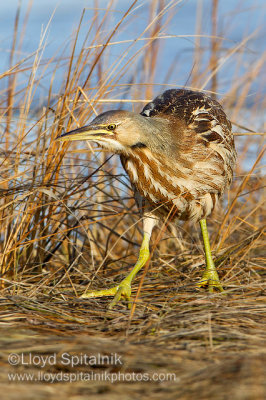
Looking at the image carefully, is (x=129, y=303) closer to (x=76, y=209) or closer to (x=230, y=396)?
(x=76, y=209)

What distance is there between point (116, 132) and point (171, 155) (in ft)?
1.20

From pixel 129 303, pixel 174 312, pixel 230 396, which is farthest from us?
pixel 129 303

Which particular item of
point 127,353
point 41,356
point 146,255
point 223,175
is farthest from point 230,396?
point 223,175

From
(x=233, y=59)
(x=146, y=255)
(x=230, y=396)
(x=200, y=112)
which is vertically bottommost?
(x=230, y=396)

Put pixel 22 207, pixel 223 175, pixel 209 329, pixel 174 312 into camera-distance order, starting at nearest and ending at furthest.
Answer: pixel 209 329
pixel 174 312
pixel 22 207
pixel 223 175

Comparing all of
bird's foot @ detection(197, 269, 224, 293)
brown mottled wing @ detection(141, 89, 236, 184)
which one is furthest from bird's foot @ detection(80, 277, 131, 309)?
brown mottled wing @ detection(141, 89, 236, 184)

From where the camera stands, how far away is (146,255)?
9.41 feet

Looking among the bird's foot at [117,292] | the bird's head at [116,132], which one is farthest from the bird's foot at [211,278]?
the bird's head at [116,132]

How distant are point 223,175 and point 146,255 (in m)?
0.59

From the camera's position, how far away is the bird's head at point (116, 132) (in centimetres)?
240

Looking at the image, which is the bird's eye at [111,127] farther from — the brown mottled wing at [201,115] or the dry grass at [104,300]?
the brown mottled wing at [201,115]

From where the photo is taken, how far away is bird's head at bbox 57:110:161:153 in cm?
240

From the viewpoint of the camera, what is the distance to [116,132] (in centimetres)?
246

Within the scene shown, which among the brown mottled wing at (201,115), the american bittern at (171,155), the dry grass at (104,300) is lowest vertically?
the dry grass at (104,300)
